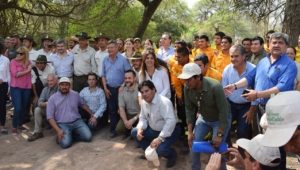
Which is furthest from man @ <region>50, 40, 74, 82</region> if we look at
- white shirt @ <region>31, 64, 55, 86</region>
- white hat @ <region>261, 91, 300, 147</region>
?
white hat @ <region>261, 91, 300, 147</region>

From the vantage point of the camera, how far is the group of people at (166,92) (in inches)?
182

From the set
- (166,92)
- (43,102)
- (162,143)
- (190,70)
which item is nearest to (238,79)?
(166,92)

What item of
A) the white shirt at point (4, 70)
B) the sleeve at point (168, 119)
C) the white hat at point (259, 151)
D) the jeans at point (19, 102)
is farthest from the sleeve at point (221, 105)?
the white shirt at point (4, 70)

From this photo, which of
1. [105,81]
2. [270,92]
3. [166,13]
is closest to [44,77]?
[105,81]

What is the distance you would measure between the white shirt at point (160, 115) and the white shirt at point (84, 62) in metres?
2.29

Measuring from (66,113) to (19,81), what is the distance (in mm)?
1312

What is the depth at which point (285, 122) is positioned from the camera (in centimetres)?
221

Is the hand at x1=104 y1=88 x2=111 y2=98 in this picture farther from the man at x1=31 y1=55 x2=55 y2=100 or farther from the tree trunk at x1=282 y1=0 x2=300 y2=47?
A: the tree trunk at x1=282 y1=0 x2=300 y2=47

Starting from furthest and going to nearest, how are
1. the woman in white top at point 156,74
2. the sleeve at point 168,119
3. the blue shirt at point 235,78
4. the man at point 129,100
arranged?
the man at point 129,100
the woman in white top at point 156,74
the sleeve at point 168,119
the blue shirt at point 235,78

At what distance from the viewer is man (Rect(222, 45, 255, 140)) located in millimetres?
5641

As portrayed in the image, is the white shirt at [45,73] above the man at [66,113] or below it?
above

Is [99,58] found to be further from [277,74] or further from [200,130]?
[277,74]

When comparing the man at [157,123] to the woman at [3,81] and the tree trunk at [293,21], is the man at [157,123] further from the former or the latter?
the woman at [3,81]

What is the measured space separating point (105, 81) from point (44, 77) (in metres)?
1.61
